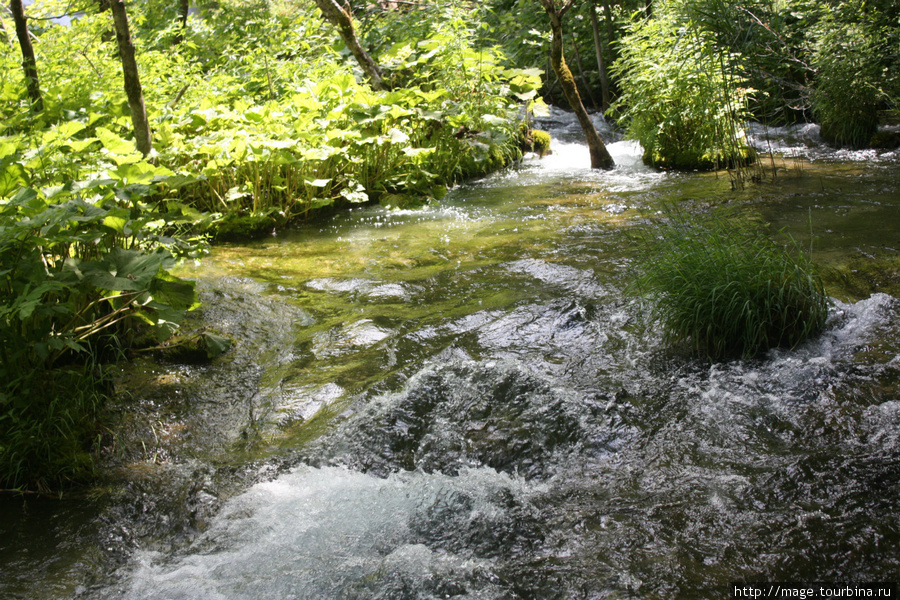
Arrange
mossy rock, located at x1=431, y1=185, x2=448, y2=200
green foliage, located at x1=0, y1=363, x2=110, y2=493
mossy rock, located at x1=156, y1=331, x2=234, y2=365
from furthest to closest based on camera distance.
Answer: mossy rock, located at x1=431, y1=185, x2=448, y2=200 < mossy rock, located at x1=156, y1=331, x2=234, y2=365 < green foliage, located at x1=0, y1=363, x2=110, y2=493

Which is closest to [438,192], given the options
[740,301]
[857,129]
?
[740,301]

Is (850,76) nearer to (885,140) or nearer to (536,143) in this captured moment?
(885,140)

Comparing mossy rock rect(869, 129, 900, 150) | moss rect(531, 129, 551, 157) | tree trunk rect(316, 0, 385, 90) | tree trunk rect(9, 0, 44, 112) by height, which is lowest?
mossy rock rect(869, 129, 900, 150)

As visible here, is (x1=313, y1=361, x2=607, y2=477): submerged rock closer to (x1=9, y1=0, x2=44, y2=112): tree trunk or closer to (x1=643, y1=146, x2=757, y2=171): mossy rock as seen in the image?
(x1=9, y1=0, x2=44, y2=112): tree trunk

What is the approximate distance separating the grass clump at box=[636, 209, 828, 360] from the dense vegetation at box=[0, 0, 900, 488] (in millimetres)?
2323

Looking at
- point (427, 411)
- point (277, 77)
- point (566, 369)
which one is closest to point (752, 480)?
point (566, 369)

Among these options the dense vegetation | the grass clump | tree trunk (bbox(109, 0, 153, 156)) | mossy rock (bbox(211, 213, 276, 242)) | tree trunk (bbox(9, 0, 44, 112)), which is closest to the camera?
the dense vegetation

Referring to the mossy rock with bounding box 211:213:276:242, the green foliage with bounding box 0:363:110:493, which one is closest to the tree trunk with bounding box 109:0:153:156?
the mossy rock with bounding box 211:213:276:242

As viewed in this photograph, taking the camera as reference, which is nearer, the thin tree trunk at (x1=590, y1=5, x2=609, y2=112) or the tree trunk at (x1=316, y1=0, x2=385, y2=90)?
the tree trunk at (x1=316, y1=0, x2=385, y2=90)

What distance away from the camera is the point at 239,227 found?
222 inches

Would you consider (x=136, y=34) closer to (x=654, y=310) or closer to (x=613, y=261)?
(x=613, y=261)

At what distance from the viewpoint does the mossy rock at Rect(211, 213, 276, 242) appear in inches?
218

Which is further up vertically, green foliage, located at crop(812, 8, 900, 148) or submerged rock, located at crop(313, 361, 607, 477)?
green foliage, located at crop(812, 8, 900, 148)

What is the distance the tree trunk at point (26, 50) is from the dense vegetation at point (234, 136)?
0.07 feet
